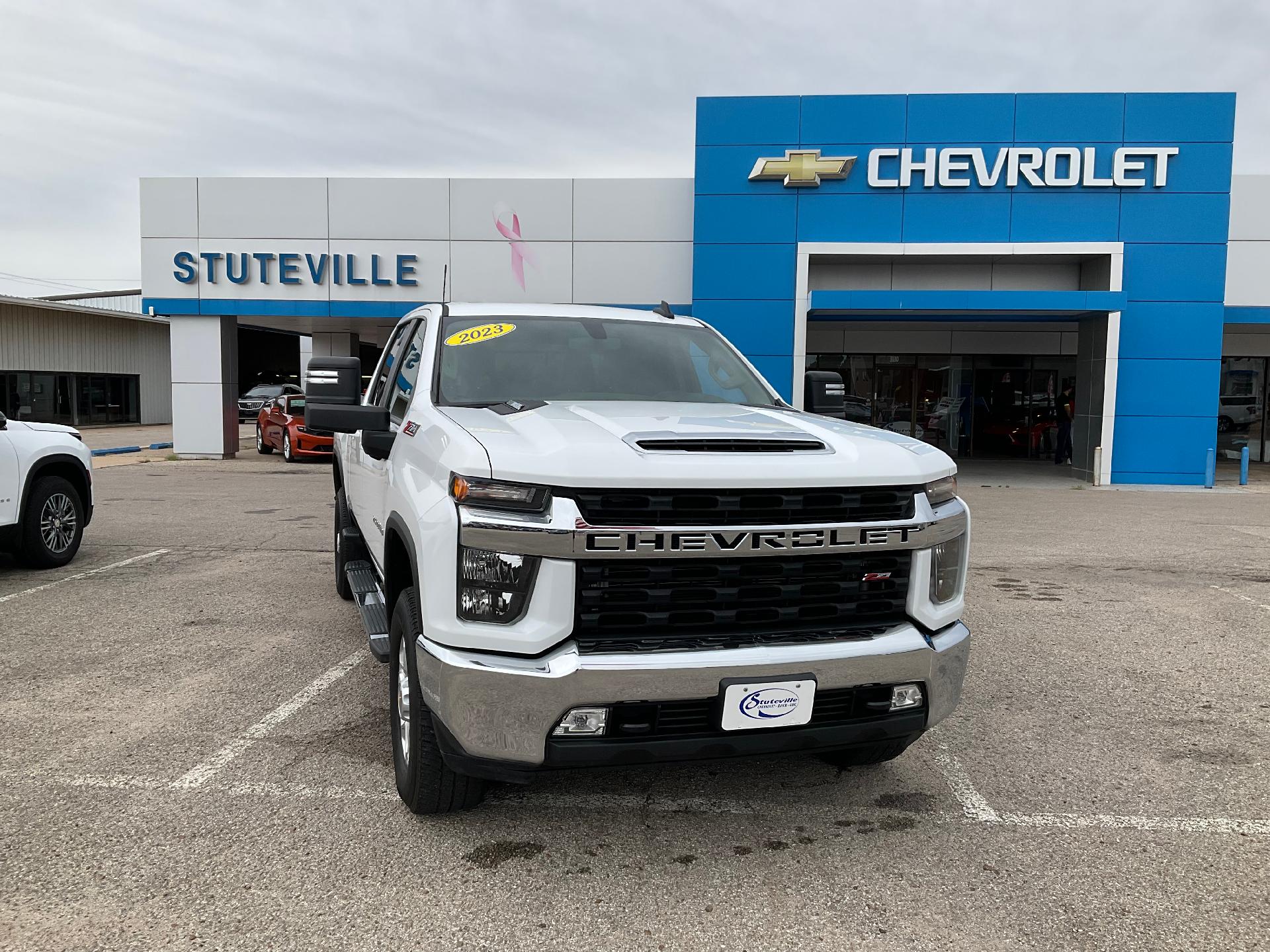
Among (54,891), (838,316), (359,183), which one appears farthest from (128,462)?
(54,891)

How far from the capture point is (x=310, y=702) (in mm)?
4727

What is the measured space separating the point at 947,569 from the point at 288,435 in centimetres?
1916

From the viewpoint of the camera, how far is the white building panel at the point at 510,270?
19.2 metres

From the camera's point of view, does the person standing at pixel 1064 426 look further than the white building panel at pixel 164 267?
Yes

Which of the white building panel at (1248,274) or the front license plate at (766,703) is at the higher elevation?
the white building panel at (1248,274)

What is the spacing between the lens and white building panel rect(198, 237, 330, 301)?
19781 mm

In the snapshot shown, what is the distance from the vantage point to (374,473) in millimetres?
4480

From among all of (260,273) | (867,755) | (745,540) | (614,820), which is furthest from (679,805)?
(260,273)

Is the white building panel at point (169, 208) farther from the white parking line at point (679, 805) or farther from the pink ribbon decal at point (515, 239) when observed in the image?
the white parking line at point (679, 805)

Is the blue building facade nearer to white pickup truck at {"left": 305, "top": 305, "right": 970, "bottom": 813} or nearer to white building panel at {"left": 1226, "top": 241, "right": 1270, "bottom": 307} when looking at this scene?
white building panel at {"left": 1226, "top": 241, "right": 1270, "bottom": 307}

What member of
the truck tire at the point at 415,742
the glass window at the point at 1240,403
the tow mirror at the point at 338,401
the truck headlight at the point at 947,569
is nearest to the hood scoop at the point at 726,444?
the truck headlight at the point at 947,569

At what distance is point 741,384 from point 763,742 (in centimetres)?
224

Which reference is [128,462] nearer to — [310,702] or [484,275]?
[484,275]

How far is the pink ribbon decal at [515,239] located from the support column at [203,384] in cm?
655
